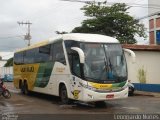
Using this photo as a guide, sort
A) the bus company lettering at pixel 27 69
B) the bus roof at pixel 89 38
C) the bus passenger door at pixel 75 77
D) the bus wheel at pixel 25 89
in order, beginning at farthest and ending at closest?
the bus wheel at pixel 25 89, the bus company lettering at pixel 27 69, the bus roof at pixel 89 38, the bus passenger door at pixel 75 77

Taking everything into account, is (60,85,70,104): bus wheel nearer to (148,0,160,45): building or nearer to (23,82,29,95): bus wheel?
(23,82,29,95): bus wheel

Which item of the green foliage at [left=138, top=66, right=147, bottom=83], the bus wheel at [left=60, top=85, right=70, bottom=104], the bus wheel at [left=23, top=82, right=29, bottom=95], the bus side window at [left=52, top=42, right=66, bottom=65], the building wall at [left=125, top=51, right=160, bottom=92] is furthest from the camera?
the building wall at [left=125, top=51, right=160, bottom=92]

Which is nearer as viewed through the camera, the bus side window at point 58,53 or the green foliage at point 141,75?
the bus side window at point 58,53

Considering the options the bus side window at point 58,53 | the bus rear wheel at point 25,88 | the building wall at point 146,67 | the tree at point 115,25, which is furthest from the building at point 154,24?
the bus side window at point 58,53

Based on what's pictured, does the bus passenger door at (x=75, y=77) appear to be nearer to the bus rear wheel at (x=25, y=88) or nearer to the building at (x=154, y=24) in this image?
the bus rear wheel at (x=25, y=88)

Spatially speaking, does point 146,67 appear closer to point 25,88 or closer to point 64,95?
point 25,88

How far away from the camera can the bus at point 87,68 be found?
17.6 meters

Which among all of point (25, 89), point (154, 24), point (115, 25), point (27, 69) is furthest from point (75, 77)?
point (115, 25)

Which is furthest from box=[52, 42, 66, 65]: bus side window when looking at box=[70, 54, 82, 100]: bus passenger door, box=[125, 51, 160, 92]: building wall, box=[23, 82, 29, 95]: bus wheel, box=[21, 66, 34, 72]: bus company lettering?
box=[125, 51, 160, 92]: building wall

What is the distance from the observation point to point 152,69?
32.2 m

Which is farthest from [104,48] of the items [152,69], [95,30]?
[95,30]

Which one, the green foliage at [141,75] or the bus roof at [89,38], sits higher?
the bus roof at [89,38]

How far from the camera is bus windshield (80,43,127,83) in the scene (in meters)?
17.8

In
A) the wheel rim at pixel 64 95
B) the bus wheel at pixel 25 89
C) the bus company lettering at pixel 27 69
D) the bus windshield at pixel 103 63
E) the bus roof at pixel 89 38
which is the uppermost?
the bus roof at pixel 89 38
